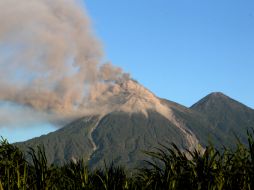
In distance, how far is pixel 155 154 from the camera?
10.8 meters

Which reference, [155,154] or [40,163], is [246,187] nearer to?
[155,154]

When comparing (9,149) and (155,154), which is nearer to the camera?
(155,154)

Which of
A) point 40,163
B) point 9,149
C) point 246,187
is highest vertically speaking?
point 9,149

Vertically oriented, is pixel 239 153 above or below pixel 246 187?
above

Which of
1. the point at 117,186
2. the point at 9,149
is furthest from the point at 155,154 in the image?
the point at 9,149

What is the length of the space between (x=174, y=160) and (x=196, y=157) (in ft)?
2.23

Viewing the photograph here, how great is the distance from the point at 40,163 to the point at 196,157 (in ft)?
10.5

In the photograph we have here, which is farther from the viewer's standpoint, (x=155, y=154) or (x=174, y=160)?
(x=174, y=160)

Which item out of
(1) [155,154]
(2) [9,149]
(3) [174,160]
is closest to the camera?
(1) [155,154]

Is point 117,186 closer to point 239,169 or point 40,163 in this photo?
point 40,163

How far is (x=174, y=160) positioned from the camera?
11.7 m

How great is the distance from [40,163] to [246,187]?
4.17m

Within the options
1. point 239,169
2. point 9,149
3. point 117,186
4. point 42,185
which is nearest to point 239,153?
point 239,169

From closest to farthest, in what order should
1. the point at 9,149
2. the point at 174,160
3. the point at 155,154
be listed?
the point at 155,154 → the point at 174,160 → the point at 9,149
